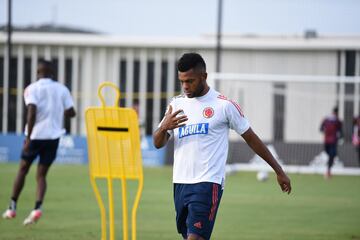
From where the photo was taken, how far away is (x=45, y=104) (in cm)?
1341

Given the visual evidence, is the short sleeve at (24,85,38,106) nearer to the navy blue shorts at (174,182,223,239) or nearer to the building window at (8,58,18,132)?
the navy blue shorts at (174,182,223,239)

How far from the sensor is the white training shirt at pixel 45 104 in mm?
13289

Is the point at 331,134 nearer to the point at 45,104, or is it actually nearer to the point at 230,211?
the point at 230,211

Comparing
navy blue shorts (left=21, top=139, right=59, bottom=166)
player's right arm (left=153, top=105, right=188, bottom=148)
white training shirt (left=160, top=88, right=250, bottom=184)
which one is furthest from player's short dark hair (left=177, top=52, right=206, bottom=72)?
navy blue shorts (left=21, top=139, right=59, bottom=166)

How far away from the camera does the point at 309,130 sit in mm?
31281

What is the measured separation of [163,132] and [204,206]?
0.75m

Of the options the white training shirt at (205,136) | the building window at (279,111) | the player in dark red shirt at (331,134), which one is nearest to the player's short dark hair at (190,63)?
the white training shirt at (205,136)

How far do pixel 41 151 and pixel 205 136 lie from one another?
19.2ft

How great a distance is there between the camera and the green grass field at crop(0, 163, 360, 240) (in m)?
12.6

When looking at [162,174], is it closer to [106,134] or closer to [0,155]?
[0,155]

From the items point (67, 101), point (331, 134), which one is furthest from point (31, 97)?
point (331, 134)

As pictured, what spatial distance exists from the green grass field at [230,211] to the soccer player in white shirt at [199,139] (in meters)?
4.04

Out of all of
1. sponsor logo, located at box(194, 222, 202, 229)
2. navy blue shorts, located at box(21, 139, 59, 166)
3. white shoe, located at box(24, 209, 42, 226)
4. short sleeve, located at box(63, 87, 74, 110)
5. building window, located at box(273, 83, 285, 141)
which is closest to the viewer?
sponsor logo, located at box(194, 222, 202, 229)

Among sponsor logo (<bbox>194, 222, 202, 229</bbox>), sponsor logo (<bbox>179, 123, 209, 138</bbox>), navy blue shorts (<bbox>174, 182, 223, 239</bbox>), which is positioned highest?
sponsor logo (<bbox>179, 123, 209, 138</bbox>)
